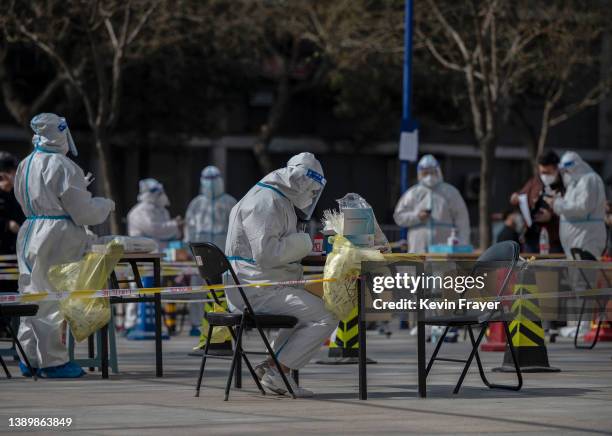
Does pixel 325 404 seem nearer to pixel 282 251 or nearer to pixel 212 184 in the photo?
pixel 282 251

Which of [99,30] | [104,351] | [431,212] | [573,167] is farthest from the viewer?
[99,30]

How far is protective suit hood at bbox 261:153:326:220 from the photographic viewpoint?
10523 mm

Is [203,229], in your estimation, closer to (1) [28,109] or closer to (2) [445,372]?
(2) [445,372]

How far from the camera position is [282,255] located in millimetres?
10375

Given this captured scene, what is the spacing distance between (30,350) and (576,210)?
304 inches

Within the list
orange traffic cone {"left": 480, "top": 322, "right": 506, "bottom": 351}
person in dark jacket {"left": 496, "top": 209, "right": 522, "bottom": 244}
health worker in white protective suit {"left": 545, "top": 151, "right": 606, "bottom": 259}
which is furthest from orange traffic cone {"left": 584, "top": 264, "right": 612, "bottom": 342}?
person in dark jacket {"left": 496, "top": 209, "right": 522, "bottom": 244}

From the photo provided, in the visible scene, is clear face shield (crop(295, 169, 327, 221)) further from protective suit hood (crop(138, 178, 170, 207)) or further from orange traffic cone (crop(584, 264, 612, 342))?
protective suit hood (crop(138, 178, 170, 207))

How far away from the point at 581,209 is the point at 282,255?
317 inches

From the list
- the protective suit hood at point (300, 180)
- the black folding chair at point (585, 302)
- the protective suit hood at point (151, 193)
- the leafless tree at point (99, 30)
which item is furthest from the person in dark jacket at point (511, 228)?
the protective suit hood at point (300, 180)

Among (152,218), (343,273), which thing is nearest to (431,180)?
(152,218)

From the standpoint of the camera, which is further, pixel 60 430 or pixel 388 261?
pixel 388 261

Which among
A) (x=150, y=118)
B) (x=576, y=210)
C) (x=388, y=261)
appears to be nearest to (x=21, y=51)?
(x=150, y=118)

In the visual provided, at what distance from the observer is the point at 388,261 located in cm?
1027

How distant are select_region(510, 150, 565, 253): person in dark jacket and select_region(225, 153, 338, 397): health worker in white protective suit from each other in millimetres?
8197
